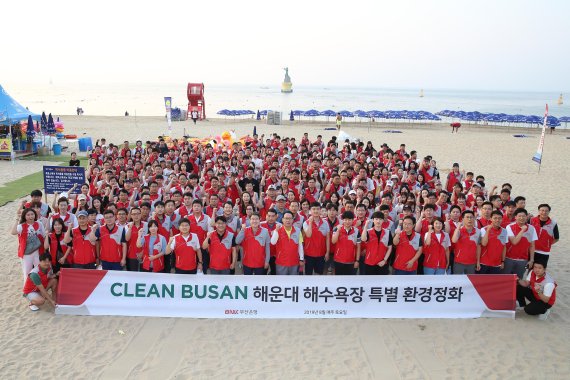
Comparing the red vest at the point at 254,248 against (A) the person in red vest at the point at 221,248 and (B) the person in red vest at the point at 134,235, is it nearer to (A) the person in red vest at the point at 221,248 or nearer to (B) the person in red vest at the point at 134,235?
(A) the person in red vest at the point at 221,248

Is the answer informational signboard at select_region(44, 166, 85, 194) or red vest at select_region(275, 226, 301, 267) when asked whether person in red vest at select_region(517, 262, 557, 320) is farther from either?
informational signboard at select_region(44, 166, 85, 194)

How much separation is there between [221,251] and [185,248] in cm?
53

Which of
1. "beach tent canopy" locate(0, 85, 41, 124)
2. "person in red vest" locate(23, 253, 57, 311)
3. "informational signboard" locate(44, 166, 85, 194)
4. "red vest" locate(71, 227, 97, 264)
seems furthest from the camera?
"beach tent canopy" locate(0, 85, 41, 124)

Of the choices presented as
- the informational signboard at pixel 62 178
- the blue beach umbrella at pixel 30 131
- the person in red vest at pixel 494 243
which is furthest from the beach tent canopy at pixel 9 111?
the person in red vest at pixel 494 243

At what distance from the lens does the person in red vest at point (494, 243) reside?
6551 mm

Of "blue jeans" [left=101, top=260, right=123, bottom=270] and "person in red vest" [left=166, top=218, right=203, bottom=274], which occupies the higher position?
"person in red vest" [left=166, top=218, right=203, bottom=274]

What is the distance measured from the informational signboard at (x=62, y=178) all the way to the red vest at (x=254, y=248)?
4698 mm

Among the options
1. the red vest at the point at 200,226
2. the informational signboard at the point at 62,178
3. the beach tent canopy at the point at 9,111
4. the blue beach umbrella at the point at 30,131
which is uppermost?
the beach tent canopy at the point at 9,111

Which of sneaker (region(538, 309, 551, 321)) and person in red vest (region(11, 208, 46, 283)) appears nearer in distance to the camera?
sneaker (region(538, 309, 551, 321))

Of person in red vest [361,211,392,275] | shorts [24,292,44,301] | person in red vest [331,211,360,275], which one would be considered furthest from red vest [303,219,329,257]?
shorts [24,292,44,301]

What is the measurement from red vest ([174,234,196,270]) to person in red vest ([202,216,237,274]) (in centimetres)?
24

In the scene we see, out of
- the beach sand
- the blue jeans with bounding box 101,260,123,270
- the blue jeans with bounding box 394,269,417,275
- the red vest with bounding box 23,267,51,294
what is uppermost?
the blue jeans with bounding box 394,269,417,275

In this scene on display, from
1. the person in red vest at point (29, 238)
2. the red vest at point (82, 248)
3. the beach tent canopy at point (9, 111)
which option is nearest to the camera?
the red vest at point (82, 248)

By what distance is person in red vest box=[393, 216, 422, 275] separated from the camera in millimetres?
6363
